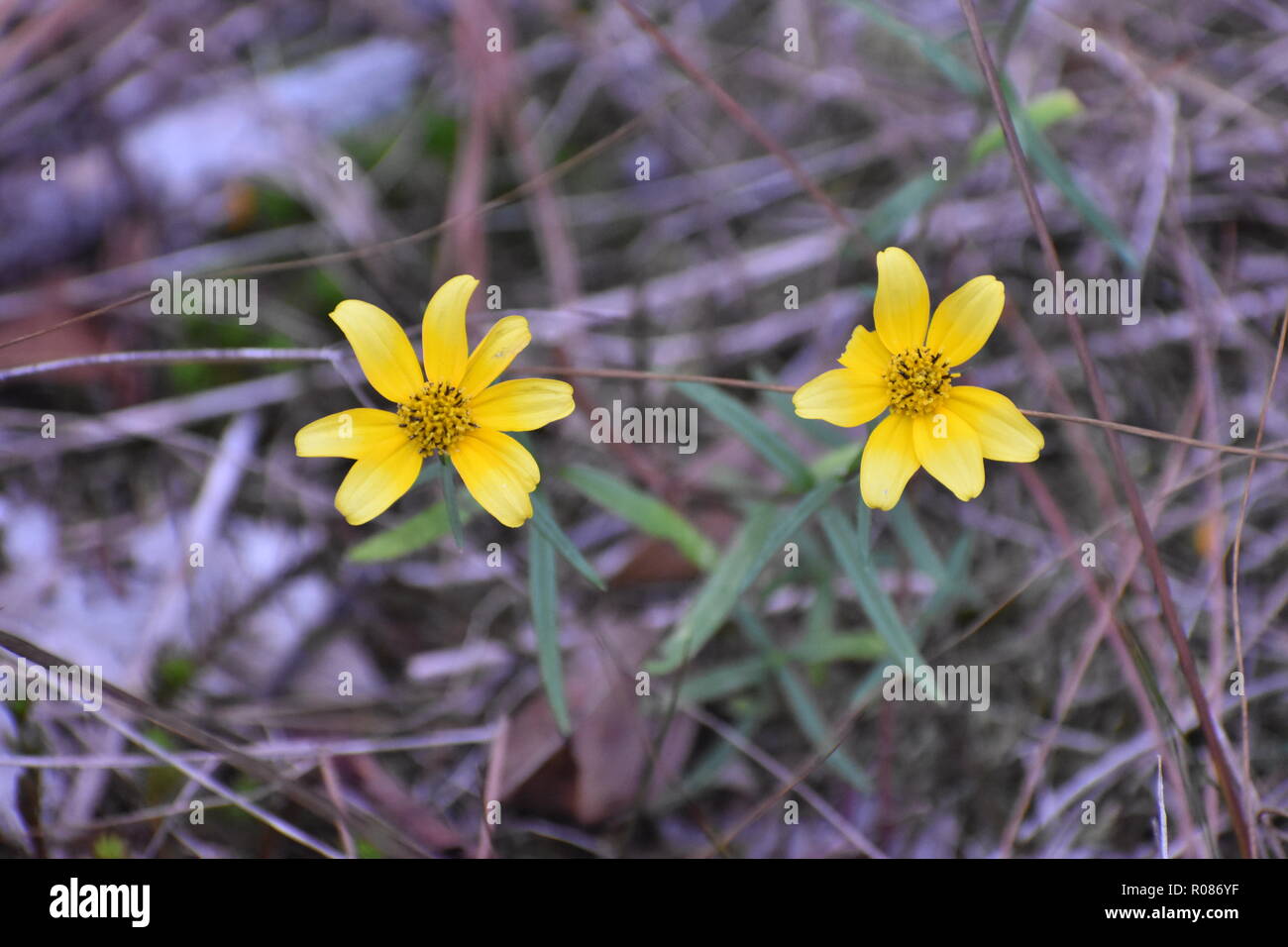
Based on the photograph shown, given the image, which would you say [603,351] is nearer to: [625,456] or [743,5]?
Result: [625,456]

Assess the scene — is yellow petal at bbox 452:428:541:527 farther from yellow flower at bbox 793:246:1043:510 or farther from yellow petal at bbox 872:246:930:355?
yellow petal at bbox 872:246:930:355

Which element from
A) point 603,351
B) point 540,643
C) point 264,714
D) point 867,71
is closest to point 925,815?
point 540,643

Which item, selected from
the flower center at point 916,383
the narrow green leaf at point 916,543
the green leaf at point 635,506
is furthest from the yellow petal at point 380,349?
the narrow green leaf at point 916,543

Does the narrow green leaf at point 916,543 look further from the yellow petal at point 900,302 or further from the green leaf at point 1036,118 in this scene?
the green leaf at point 1036,118
